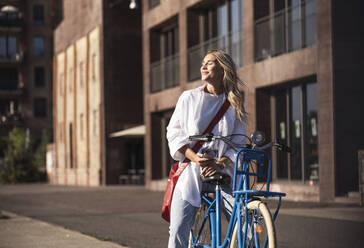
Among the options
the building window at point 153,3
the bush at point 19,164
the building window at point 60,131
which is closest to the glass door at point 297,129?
the building window at point 153,3

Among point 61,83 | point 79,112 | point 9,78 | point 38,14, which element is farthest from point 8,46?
point 79,112

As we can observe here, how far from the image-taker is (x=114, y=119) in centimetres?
3844

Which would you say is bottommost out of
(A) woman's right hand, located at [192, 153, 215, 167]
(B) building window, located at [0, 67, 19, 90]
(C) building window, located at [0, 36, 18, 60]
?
(A) woman's right hand, located at [192, 153, 215, 167]

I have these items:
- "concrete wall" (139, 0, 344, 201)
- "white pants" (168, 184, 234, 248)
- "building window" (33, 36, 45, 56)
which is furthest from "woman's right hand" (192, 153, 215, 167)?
"building window" (33, 36, 45, 56)

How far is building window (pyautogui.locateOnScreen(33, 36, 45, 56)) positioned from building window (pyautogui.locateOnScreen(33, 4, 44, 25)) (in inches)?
62.7

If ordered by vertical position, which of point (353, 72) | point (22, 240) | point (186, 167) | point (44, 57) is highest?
point (44, 57)

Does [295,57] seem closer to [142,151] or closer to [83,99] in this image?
[142,151]

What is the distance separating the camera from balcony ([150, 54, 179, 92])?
2952 centimetres

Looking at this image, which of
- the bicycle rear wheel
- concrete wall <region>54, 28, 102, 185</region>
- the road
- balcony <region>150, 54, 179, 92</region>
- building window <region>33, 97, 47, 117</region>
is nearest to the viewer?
the bicycle rear wheel

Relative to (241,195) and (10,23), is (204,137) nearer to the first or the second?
(241,195)

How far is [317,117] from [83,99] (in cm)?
2484

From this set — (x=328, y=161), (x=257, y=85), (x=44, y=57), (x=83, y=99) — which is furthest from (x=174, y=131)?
(x=44, y=57)

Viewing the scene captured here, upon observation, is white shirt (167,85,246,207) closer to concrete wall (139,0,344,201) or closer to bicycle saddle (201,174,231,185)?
bicycle saddle (201,174,231,185)

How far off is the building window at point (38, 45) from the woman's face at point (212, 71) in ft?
238
